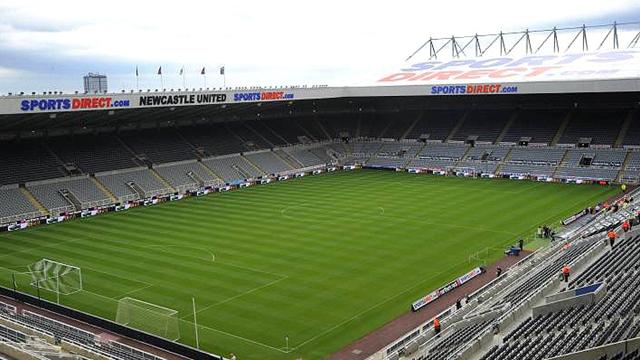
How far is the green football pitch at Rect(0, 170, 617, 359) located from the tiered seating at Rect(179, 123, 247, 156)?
12.5 meters

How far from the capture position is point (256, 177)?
6906cm

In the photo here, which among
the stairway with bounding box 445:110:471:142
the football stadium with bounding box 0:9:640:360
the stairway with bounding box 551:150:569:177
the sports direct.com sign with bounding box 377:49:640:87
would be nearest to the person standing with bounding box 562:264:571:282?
the football stadium with bounding box 0:9:640:360

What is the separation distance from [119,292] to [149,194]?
1126 inches

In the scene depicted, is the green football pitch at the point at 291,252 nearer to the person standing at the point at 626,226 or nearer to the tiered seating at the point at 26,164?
the person standing at the point at 626,226

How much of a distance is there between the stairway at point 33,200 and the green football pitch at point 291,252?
351 cm

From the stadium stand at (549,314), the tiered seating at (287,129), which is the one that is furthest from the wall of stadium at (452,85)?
the stadium stand at (549,314)

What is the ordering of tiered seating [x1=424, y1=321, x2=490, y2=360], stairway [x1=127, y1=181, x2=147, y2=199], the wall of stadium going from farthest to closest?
1. stairway [x1=127, y1=181, x2=147, y2=199]
2. the wall of stadium
3. tiered seating [x1=424, y1=321, x2=490, y2=360]

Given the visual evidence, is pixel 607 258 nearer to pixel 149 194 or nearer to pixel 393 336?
pixel 393 336

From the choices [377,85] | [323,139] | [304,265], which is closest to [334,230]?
[304,265]

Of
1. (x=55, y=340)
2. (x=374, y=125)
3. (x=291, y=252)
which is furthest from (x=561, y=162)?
(x=55, y=340)

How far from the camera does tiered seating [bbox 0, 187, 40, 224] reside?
49.6 meters

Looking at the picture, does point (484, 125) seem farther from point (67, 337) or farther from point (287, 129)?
point (67, 337)

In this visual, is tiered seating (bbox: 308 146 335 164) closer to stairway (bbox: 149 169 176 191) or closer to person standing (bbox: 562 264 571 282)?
stairway (bbox: 149 169 176 191)

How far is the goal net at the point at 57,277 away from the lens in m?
32.4
